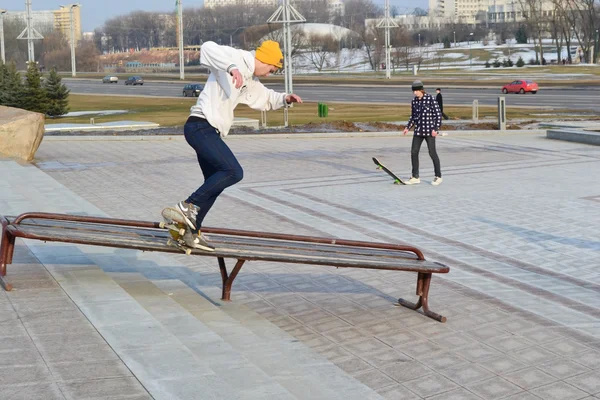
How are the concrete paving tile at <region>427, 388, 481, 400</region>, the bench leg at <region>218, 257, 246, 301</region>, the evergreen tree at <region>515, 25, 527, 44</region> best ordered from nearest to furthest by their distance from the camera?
1. the concrete paving tile at <region>427, 388, 481, 400</region>
2. the bench leg at <region>218, 257, 246, 301</region>
3. the evergreen tree at <region>515, 25, 527, 44</region>

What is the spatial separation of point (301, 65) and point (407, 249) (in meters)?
122

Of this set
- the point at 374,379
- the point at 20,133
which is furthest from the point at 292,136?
the point at 374,379

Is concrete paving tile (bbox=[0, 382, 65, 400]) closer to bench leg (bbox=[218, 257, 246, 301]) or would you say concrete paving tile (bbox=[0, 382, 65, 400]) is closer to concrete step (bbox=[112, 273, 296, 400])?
concrete step (bbox=[112, 273, 296, 400])

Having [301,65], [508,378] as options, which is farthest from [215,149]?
[301,65]

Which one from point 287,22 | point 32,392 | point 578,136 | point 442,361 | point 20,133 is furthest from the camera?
point 287,22

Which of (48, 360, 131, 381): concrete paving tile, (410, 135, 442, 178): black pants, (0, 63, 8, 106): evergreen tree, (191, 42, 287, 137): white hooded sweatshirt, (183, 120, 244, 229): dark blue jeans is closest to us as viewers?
(48, 360, 131, 381): concrete paving tile

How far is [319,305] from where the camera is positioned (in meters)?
6.83

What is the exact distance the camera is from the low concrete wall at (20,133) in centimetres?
1575

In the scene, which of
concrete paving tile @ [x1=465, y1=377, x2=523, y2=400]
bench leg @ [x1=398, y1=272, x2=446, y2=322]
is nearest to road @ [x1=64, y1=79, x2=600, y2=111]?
bench leg @ [x1=398, y1=272, x2=446, y2=322]

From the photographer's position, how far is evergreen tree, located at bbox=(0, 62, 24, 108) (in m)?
33.7

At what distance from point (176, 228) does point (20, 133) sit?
10.9 meters

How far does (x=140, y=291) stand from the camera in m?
6.64

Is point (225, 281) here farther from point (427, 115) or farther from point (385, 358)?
point (427, 115)

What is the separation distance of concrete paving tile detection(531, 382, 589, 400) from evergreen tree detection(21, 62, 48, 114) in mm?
32736
